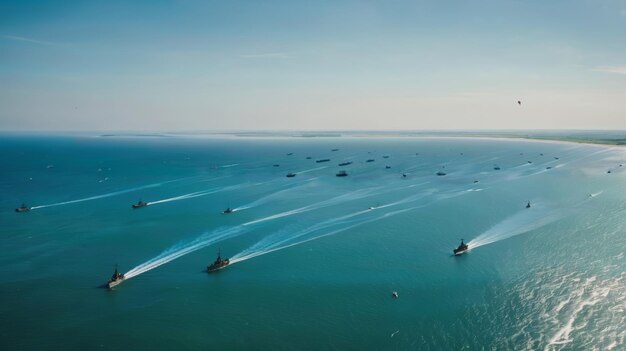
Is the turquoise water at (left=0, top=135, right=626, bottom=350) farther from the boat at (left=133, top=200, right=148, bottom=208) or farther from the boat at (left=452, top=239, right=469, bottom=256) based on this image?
the boat at (left=133, top=200, right=148, bottom=208)

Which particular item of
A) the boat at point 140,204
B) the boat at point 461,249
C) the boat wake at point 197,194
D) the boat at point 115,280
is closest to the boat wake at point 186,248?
the boat at point 115,280

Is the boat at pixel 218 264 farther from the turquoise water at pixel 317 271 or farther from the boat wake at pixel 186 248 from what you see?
the boat wake at pixel 186 248

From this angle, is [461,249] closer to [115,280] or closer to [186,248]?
[186,248]

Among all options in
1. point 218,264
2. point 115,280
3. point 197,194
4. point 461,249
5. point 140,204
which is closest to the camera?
point 115,280

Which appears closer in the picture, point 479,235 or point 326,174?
point 479,235

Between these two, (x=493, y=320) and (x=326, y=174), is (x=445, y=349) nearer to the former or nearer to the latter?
(x=493, y=320)

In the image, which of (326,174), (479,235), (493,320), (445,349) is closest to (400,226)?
(479,235)

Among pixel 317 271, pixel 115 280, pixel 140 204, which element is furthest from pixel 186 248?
pixel 140 204

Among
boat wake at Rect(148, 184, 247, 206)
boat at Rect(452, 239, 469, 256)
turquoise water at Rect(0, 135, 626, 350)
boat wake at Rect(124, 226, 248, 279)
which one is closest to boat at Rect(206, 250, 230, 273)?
turquoise water at Rect(0, 135, 626, 350)
